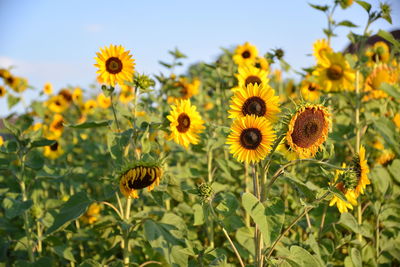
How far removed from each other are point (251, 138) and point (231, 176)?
4.51ft

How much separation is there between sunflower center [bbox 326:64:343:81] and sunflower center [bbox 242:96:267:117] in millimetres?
1719

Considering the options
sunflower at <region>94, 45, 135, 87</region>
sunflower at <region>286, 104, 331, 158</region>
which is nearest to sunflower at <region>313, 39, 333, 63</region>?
sunflower at <region>94, 45, 135, 87</region>

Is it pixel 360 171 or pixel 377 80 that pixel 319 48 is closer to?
pixel 377 80

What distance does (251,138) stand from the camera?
1598mm

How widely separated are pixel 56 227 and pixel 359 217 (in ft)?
6.31

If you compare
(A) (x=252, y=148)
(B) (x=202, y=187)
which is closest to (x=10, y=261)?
(B) (x=202, y=187)

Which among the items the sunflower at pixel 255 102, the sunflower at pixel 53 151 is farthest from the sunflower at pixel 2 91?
the sunflower at pixel 255 102

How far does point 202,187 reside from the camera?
171 cm

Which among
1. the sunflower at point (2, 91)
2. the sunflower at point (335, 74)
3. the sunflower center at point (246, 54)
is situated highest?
the sunflower center at point (246, 54)

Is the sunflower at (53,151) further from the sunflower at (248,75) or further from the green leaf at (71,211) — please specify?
the sunflower at (248,75)

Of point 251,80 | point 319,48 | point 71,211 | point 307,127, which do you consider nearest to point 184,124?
point 251,80

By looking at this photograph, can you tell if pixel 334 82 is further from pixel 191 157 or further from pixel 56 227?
pixel 56 227

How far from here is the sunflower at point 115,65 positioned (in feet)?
7.55

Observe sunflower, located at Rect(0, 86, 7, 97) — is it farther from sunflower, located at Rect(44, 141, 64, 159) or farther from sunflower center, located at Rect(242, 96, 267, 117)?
sunflower center, located at Rect(242, 96, 267, 117)
